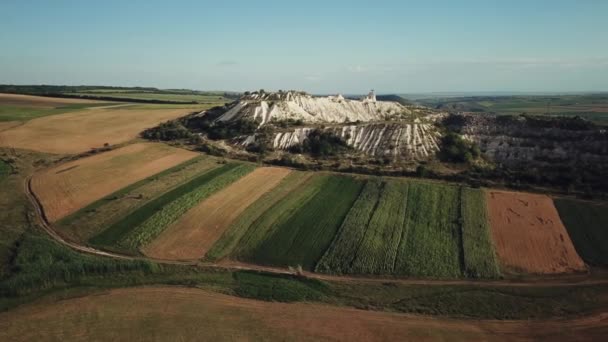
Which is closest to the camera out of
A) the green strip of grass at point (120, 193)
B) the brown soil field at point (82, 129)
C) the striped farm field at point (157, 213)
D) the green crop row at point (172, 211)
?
the striped farm field at point (157, 213)

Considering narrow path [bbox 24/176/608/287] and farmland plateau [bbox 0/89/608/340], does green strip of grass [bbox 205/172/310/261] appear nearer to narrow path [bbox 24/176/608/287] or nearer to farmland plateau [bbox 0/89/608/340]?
farmland plateau [bbox 0/89/608/340]

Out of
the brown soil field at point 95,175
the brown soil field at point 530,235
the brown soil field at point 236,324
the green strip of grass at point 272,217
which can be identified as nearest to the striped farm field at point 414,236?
the brown soil field at point 530,235

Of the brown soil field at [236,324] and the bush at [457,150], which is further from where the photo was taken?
the bush at [457,150]

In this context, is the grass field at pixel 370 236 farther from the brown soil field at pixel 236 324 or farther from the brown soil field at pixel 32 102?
the brown soil field at pixel 32 102

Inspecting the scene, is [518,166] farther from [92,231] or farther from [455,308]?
[92,231]

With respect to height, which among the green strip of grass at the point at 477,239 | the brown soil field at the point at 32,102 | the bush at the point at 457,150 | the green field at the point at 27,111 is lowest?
the green strip of grass at the point at 477,239

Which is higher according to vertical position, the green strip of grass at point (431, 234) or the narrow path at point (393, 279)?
the green strip of grass at point (431, 234)

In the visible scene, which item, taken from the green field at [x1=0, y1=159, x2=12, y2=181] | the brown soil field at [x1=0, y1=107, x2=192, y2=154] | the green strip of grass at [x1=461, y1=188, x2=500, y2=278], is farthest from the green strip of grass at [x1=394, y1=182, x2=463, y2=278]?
the brown soil field at [x1=0, y1=107, x2=192, y2=154]
